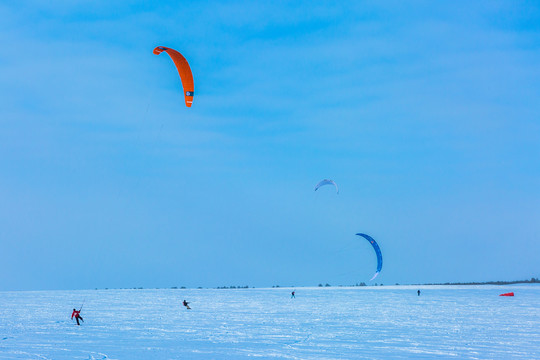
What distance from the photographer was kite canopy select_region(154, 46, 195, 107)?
1950 centimetres

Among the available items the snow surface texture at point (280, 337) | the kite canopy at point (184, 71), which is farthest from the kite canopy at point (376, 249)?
the kite canopy at point (184, 71)

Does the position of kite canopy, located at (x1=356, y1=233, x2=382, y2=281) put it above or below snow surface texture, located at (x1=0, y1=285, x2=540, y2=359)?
above

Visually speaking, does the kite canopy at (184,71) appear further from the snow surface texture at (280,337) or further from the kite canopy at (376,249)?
the kite canopy at (376,249)

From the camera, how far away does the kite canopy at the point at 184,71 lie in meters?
19.5

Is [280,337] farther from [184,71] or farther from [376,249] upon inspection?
[376,249]

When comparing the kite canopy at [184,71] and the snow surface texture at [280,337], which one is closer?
the snow surface texture at [280,337]

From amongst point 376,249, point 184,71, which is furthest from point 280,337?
point 376,249

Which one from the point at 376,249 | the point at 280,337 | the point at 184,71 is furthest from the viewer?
the point at 376,249

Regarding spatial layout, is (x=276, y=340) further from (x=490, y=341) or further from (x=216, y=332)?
(x=490, y=341)

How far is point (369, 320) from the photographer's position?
22.3 metres

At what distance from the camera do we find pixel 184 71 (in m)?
19.9

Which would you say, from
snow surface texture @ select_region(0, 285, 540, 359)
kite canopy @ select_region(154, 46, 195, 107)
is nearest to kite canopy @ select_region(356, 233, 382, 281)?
snow surface texture @ select_region(0, 285, 540, 359)

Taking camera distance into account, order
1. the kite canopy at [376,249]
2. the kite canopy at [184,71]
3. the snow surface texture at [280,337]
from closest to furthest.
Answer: the snow surface texture at [280,337] → the kite canopy at [184,71] → the kite canopy at [376,249]

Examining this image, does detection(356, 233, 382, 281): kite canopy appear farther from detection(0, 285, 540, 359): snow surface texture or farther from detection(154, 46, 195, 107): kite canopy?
detection(154, 46, 195, 107): kite canopy
